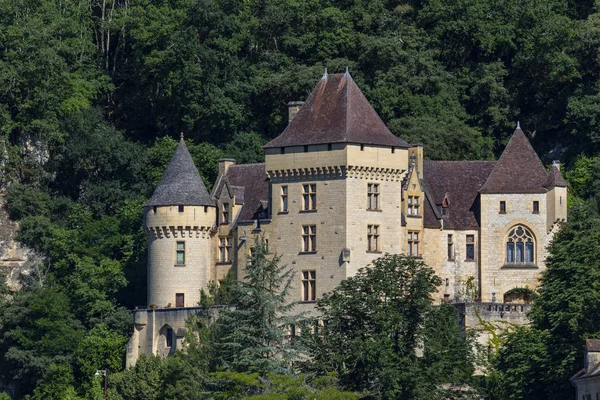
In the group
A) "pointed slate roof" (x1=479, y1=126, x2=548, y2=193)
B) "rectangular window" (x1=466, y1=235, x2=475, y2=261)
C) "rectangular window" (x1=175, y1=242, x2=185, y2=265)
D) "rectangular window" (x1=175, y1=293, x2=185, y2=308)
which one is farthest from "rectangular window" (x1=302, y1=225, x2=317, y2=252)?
"pointed slate roof" (x1=479, y1=126, x2=548, y2=193)

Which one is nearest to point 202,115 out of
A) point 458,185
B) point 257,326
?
point 458,185

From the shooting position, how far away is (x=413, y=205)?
334ft

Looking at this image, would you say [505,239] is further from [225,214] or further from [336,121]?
[225,214]

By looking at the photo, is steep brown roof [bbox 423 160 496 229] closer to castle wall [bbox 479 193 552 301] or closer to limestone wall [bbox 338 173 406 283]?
castle wall [bbox 479 193 552 301]

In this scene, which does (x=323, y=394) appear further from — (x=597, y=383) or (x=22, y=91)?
(x=22, y=91)

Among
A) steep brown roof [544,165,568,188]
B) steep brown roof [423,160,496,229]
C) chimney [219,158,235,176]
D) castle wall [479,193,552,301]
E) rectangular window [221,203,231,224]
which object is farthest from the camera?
chimney [219,158,235,176]

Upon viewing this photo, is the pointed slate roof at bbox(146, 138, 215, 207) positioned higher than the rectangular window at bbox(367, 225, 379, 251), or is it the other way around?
the pointed slate roof at bbox(146, 138, 215, 207)

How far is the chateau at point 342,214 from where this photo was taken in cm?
9881

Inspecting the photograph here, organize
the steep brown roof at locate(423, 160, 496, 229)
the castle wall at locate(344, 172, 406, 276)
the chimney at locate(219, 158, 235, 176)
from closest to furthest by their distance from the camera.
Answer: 1. the castle wall at locate(344, 172, 406, 276)
2. the steep brown roof at locate(423, 160, 496, 229)
3. the chimney at locate(219, 158, 235, 176)

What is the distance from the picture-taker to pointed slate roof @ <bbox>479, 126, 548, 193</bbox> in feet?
334

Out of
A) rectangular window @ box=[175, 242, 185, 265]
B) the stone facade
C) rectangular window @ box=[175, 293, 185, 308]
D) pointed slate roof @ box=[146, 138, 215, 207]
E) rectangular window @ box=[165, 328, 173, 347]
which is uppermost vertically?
pointed slate roof @ box=[146, 138, 215, 207]

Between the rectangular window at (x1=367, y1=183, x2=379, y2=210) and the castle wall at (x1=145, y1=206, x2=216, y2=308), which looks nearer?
the rectangular window at (x1=367, y1=183, x2=379, y2=210)

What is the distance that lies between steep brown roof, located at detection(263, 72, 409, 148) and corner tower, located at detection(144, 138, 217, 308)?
436 centimetres

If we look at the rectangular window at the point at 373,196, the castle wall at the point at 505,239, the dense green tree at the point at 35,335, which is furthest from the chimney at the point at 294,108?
the dense green tree at the point at 35,335
